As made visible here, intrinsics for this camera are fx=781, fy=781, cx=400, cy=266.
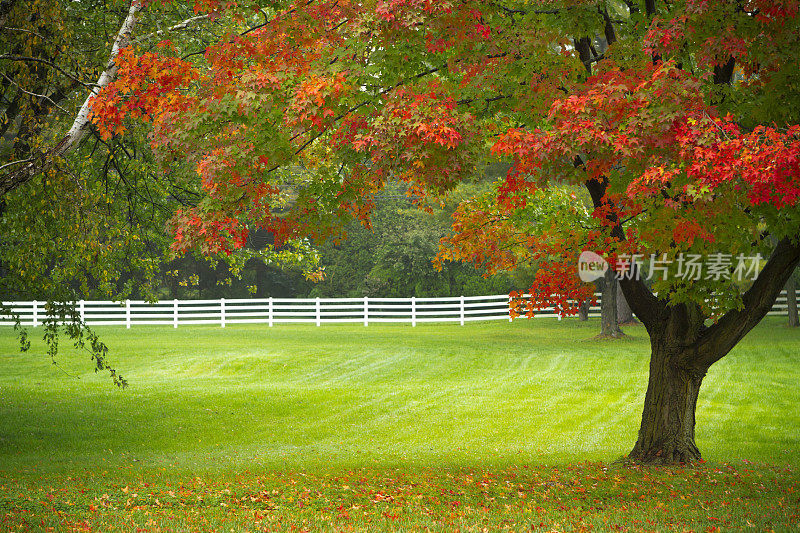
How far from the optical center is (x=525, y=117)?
834 centimetres

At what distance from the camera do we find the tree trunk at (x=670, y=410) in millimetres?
9688

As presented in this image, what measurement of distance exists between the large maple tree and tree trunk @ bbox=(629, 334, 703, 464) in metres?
0.34

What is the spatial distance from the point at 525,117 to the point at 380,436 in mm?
7094

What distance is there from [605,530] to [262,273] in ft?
152

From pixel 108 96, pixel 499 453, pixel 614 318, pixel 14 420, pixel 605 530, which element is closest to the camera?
pixel 605 530

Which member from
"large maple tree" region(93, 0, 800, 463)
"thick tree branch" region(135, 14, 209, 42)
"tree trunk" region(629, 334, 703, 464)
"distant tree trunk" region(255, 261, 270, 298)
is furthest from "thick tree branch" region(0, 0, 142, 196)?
"distant tree trunk" region(255, 261, 270, 298)

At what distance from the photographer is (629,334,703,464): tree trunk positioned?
969cm

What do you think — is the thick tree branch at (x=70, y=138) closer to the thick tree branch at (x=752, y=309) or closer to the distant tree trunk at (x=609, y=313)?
the thick tree branch at (x=752, y=309)

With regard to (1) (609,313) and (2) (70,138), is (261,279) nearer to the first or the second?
(1) (609,313)

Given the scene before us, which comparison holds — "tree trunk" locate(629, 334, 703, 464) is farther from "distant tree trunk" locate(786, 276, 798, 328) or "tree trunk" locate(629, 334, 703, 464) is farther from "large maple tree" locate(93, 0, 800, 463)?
"distant tree trunk" locate(786, 276, 798, 328)

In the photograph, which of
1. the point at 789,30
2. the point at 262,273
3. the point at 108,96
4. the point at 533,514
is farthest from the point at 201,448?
the point at 262,273

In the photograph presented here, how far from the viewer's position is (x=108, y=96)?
26.7 feet

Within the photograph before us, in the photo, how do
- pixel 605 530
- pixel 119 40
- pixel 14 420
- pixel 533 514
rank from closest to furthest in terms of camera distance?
pixel 605 530
pixel 533 514
pixel 119 40
pixel 14 420

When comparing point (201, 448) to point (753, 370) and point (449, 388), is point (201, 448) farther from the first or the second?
point (753, 370)
